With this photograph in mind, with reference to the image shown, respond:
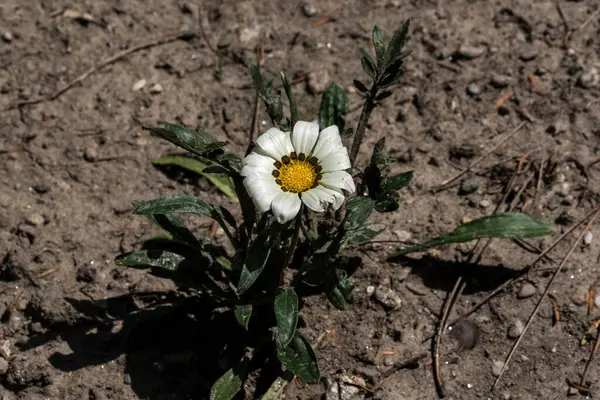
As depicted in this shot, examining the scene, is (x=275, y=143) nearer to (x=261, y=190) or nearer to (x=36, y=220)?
(x=261, y=190)

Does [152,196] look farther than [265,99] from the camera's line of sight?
Yes

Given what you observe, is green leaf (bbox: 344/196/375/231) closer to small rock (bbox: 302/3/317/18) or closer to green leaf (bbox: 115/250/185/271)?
green leaf (bbox: 115/250/185/271)

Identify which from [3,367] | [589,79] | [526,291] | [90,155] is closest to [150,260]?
[3,367]

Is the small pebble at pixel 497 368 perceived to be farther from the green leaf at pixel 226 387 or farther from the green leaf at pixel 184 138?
the green leaf at pixel 184 138

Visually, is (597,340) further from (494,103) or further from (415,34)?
(415,34)

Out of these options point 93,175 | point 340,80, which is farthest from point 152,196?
point 340,80

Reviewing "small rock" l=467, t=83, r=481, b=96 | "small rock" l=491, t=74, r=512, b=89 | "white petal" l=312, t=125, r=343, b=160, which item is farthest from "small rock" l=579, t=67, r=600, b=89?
"white petal" l=312, t=125, r=343, b=160
